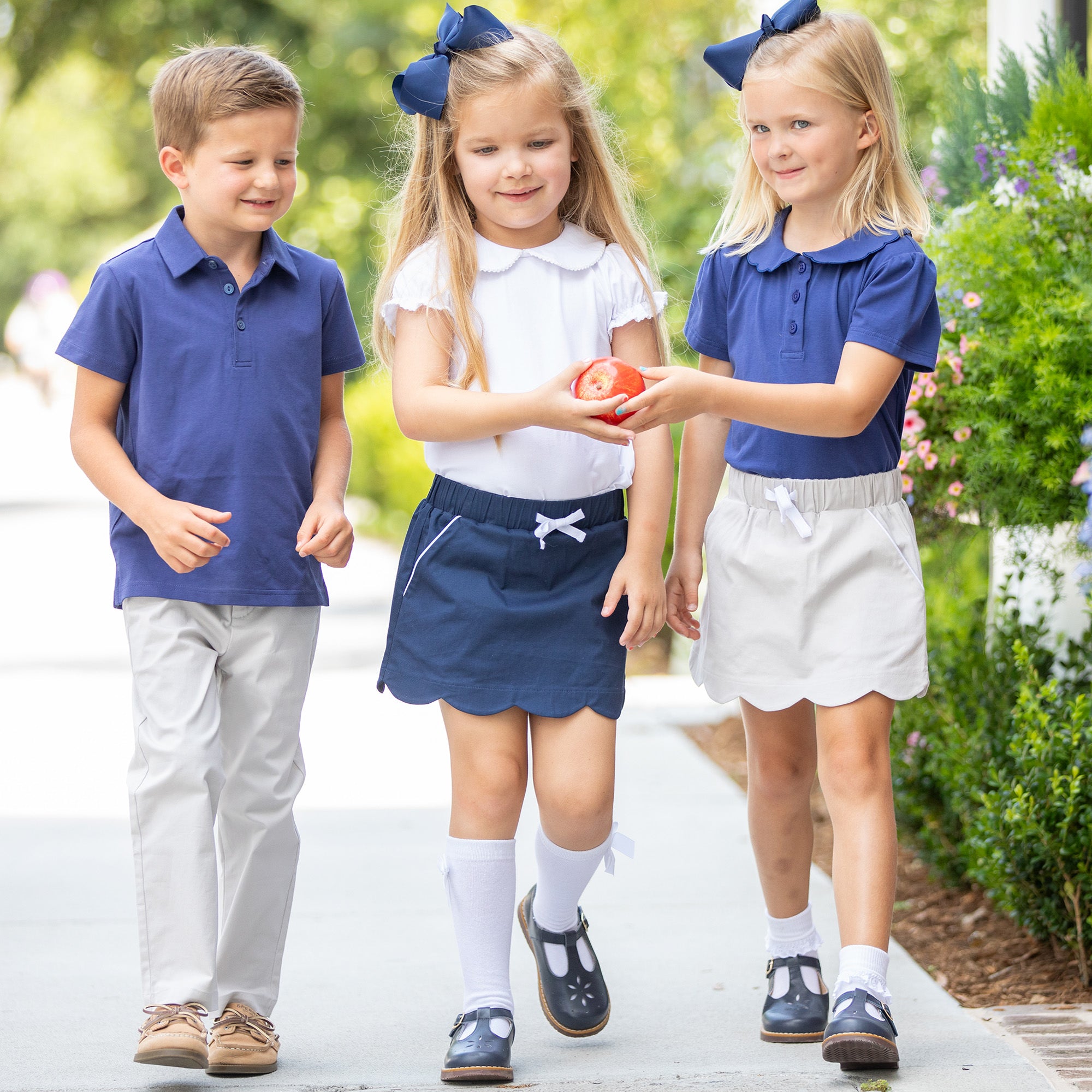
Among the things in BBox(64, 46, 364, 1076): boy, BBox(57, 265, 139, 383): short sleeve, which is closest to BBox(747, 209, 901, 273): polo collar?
BBox(64, 46, 364, 1076): boy

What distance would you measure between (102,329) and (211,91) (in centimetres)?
46

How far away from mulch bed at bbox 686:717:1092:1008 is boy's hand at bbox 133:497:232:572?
1.90 meters

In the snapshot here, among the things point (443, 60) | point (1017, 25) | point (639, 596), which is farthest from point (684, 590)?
point (1017, 25)

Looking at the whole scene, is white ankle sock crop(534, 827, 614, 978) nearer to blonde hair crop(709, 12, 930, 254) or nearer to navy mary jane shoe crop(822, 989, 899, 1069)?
navy mary jane shoe crop(822, 989, 899, 1069)

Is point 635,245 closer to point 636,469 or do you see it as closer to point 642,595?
point 636,469

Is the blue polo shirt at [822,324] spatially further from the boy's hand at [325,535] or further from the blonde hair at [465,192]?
the boy's hand at [325,535]

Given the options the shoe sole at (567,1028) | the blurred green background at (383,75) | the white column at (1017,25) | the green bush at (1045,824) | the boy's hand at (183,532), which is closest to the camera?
the boy's hand at (183,532)

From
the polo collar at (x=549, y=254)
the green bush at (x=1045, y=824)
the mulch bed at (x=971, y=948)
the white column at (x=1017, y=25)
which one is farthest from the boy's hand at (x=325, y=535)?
the white column at (x=1017, y=25)

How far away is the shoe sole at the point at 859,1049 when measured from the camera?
2471mm

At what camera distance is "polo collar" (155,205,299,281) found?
2.63 meters

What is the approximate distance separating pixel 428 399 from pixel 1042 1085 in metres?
1.60

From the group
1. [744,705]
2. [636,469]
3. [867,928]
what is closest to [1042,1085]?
[867,928]

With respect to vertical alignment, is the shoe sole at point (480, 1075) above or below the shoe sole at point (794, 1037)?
above

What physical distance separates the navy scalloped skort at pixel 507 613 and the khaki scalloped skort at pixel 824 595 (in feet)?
0.80
